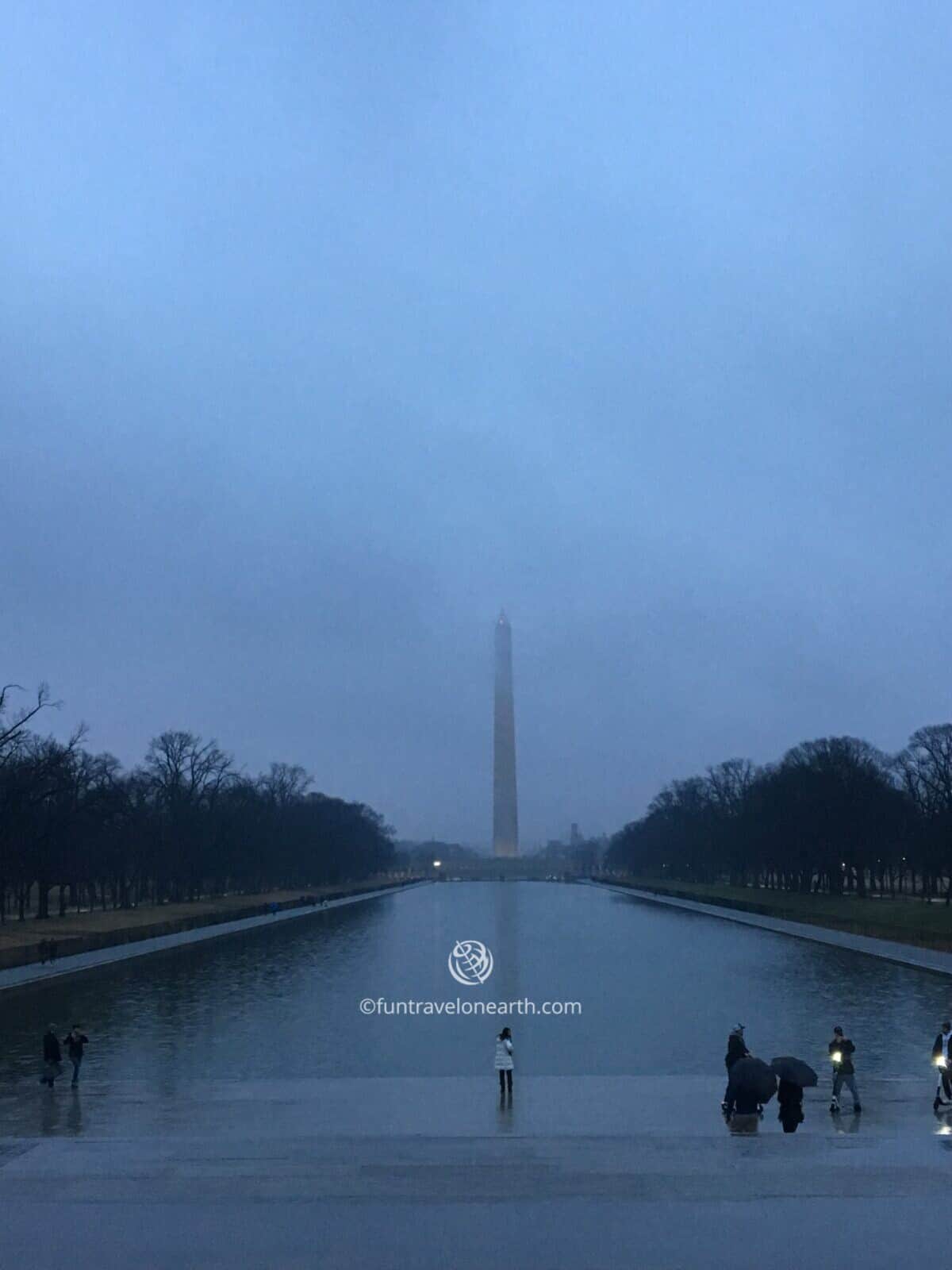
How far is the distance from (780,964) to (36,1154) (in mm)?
25854

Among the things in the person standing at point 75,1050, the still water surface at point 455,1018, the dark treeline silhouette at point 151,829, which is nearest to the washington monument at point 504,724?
the dark treeline silhouette at point 151,829

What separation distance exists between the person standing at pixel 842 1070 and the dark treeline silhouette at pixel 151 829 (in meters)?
32.8

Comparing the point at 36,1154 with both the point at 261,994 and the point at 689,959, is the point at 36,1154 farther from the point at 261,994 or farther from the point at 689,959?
the point at 689,959

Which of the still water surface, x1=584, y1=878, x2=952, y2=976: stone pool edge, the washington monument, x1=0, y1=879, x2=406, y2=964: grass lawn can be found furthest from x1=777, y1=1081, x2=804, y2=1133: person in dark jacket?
the washington monument

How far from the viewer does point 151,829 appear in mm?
75188

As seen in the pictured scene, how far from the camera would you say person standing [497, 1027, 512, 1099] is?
53.1 ft

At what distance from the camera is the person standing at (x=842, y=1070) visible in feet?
49.6

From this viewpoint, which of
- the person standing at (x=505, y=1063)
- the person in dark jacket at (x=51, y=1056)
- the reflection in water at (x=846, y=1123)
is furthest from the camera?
the person in dark jacket at (x=51, y=1056)

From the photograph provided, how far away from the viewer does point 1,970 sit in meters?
31.6

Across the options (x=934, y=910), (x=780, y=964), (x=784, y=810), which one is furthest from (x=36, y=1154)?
(x=784, y=810)

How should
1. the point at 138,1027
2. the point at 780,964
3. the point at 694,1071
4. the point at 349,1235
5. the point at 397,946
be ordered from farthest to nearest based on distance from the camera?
1. the point at 397,946
2. the point at 780,964
3. the point at 138,1027
4. the point at 694,1071
5. the point at 349,1235

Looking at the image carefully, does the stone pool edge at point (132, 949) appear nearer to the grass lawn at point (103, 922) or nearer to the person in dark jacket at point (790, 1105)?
the grass lawn at point (103, 922)

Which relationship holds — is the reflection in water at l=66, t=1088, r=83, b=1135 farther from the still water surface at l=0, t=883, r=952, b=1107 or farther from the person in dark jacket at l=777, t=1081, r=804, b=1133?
the person in dark jacket at l=777, t=1081, r=804, b=1133

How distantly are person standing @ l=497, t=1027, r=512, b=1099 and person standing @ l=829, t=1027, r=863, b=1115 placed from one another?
3861mm
